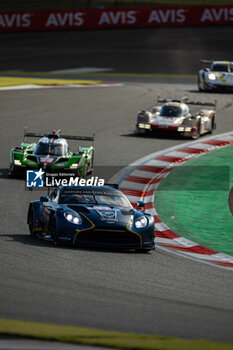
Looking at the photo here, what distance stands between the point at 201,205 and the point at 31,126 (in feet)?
37.8

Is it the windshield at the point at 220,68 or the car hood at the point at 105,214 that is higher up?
the windshield at the point at 220,68

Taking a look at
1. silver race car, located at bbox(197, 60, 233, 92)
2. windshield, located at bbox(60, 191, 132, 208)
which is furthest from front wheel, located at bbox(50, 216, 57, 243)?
silver race car, located at bbox(197, 60, 233, 92)

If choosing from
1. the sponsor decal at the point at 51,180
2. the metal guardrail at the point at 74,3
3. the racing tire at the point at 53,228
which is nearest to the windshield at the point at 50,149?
the sponsor decal at the point at 51,180

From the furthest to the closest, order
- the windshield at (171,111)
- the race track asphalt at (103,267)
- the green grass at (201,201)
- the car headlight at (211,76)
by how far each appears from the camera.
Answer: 1. the car headlight at (211,76)
2. the windshield at (171,111)
3. the green grass at (201,201)
4. the race track asphalt at (103,267)

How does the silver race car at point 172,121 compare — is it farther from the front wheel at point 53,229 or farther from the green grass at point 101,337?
the green grass at point 101,337

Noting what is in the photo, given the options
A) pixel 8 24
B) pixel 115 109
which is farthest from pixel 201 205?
pixel 8 24

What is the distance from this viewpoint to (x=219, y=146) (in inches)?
1038

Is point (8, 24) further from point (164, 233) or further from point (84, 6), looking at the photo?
point (164, 233)

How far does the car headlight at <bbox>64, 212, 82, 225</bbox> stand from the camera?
13.6 meters

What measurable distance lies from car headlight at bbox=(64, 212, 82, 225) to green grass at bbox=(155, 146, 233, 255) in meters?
2.91

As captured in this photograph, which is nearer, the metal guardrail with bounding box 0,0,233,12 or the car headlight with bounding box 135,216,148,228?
the car headlight with bounding box 135,216,148,228

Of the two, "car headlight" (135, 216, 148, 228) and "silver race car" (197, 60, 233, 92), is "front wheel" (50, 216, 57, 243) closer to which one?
"car headlight" (135, 216, 148, 228)

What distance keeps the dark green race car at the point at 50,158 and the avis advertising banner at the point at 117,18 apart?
3719 centimetres

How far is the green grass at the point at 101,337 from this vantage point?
7469mm
